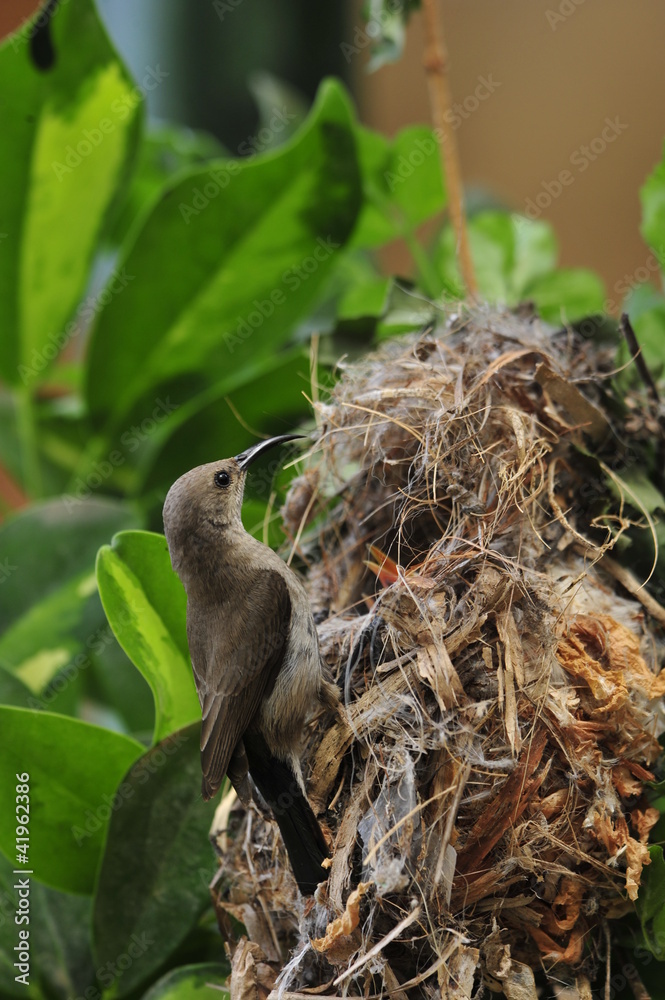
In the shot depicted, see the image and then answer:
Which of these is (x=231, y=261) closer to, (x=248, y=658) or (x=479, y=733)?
(x=248, y=658)

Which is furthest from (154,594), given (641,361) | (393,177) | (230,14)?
(230,14)

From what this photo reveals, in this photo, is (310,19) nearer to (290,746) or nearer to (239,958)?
(290,746)

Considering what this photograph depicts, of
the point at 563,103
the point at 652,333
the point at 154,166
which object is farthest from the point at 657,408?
the point at 563,103

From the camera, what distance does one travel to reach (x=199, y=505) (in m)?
0.85

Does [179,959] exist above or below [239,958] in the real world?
below

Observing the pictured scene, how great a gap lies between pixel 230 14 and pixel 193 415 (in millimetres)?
1187

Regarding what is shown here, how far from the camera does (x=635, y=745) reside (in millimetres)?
726

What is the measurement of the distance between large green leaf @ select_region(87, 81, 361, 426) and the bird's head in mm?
448

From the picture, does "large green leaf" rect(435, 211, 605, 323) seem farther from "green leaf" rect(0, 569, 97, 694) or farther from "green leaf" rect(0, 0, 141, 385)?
"green leaf" rect(0, 569, 97, 694)

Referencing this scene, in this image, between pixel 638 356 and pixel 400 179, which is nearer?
→ pixel 638 356

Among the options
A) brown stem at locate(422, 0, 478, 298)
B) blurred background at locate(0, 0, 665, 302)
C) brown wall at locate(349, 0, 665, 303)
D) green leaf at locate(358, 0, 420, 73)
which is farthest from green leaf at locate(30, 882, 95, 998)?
brown wall at locate(349, 0, 665, 303)

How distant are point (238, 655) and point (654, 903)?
396 millimetres
